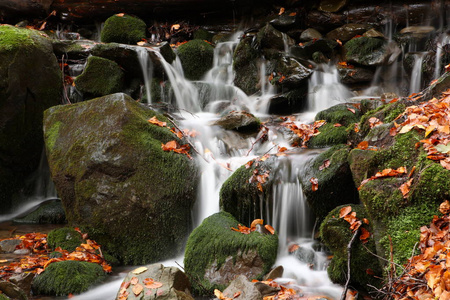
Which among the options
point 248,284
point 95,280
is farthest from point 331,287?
point 95,280

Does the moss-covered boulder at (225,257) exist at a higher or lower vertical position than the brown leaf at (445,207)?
lower

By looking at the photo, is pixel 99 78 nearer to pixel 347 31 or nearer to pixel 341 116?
pixel 341 116

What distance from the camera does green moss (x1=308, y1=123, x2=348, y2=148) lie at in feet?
20.3

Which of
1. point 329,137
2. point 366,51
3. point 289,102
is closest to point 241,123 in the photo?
point 329,137

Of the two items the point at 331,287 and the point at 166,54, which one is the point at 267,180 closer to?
the point at 331,287

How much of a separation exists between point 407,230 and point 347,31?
8984 mm

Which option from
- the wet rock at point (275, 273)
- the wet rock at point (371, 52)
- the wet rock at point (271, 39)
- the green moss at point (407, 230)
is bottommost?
the wet rock at point (275, 273)

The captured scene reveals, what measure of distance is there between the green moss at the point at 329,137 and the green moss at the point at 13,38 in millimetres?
5777

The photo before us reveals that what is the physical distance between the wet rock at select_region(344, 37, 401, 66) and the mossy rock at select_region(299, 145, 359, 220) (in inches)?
220

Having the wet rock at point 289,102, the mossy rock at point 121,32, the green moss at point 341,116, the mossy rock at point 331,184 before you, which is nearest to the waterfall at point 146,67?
the mossy rock at point 121,32

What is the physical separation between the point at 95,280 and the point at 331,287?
274 centimetres

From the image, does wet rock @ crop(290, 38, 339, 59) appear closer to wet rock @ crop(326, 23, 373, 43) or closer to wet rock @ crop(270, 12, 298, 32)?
wet rock @ crop(326, 23, 373, 43)

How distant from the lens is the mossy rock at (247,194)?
5.24 metres

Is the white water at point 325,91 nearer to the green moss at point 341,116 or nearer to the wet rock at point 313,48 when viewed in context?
the wet rock at point 313,48
